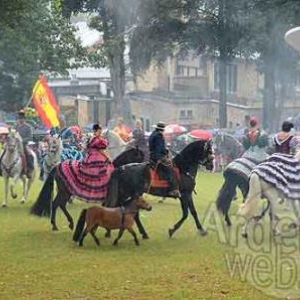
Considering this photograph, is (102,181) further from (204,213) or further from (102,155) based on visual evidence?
(204,213)

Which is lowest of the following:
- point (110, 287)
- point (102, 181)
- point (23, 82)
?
point (110, 287)

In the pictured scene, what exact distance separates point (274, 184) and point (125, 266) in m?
2.59

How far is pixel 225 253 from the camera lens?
10.7 metres

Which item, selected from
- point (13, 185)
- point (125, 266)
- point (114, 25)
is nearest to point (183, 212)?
point (125, 266)

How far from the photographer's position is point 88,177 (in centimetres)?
1243

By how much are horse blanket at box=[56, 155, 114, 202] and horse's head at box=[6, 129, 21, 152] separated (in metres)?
3.24

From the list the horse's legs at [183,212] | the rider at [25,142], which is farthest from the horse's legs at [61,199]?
the rider at [25,142]

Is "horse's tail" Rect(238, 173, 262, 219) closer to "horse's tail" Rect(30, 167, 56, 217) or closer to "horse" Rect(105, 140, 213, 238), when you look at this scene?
"horse" Rect(105, 140, 213, 238)

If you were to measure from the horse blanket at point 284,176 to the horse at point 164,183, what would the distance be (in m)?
1.26

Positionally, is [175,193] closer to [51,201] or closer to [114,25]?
[51,201]

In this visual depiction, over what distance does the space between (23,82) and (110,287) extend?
96.4 feet

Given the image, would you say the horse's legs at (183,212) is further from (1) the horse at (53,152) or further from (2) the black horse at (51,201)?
(1) the horse at (53,152)

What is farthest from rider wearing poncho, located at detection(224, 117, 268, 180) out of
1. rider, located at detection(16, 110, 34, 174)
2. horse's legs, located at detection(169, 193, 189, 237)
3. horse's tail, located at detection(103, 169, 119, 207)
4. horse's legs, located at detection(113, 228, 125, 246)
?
rider, located at detection(16, 110, 34, 174)

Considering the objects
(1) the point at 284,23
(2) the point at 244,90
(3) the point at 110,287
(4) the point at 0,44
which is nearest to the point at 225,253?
(3) the point at 110,287
